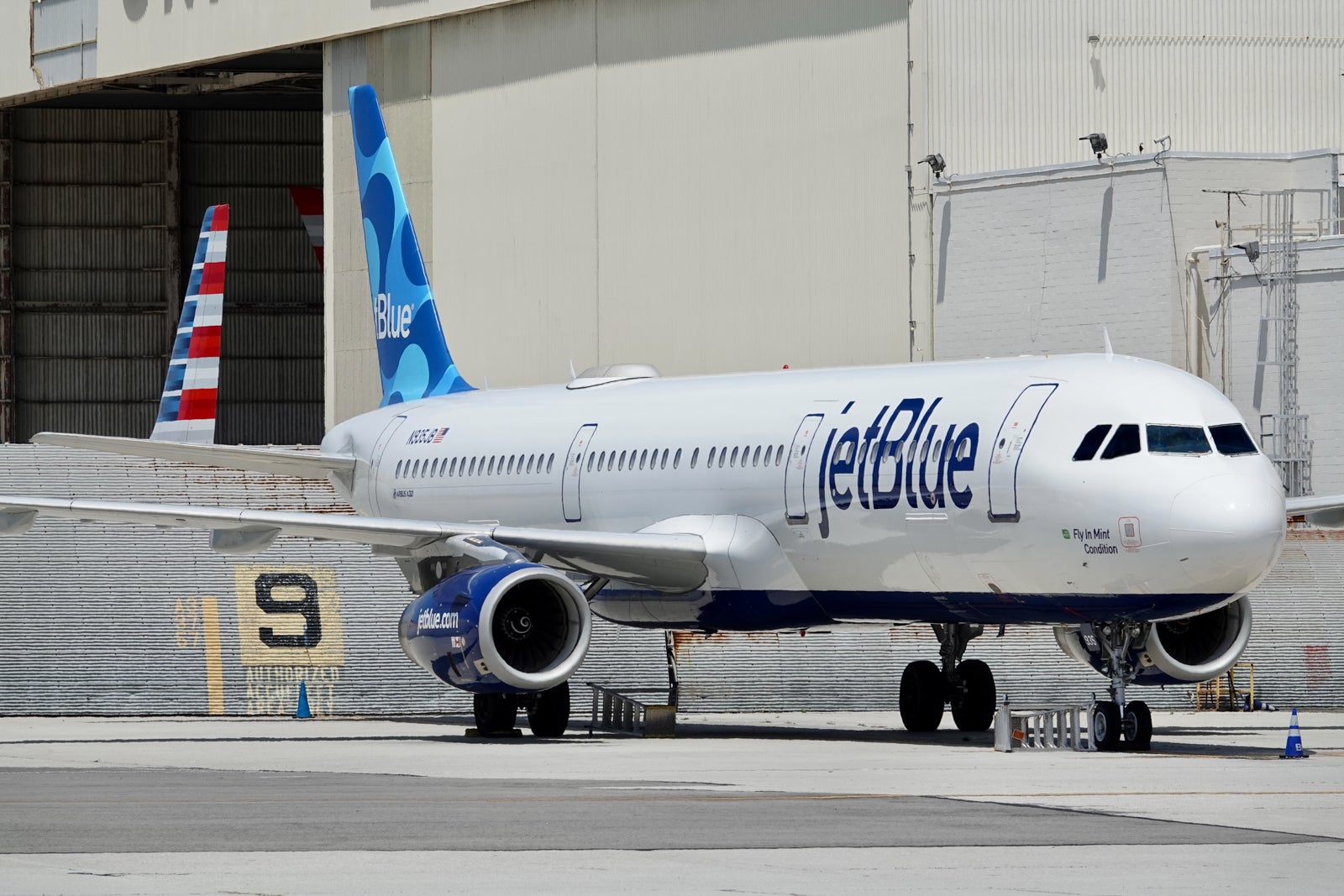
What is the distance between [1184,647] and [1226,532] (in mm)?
3197

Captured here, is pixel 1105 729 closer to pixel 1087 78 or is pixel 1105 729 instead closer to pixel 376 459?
pixel 376 459

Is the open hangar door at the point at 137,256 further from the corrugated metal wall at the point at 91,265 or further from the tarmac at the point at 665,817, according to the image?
the tarmac at the point at 665,817

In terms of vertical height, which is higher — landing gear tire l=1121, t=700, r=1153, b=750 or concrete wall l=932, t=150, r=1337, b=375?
concrete wall l=932, t=150, r=1337, b=375

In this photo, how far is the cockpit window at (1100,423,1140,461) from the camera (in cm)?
2006

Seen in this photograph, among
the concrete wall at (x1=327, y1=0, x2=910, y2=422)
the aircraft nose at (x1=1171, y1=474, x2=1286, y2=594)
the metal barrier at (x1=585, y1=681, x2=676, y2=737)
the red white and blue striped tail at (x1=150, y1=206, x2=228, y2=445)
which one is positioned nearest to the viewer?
the aircraft nose at (x1=1171, y1=474, x2=1286, y2=594)

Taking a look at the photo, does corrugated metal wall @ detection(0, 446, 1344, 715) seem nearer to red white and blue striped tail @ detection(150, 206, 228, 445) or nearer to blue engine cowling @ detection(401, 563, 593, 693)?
blue engine cowling @ detection(401, 563, 593, 693)

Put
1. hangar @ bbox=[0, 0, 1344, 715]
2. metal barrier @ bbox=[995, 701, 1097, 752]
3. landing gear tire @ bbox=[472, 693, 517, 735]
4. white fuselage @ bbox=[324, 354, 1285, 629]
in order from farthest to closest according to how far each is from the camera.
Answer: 1. hangar @ bbox=[0, 0, 1344, 715]
2. landing gear tire @ bbox=[472, 693, 517, 735]
3. metal barrier @ bbox=[995, 701, 1097, 752]
4. white fuselage @ bbox=[324, 354, 1285, 629]

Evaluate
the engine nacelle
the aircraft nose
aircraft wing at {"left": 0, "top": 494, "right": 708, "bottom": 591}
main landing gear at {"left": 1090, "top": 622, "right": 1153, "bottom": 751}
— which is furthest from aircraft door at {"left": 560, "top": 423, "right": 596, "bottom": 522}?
the aircraft nose

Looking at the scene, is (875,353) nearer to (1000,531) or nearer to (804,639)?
(804,639)

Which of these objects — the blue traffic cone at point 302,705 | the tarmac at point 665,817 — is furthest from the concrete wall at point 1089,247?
the tarmac at point 665,817

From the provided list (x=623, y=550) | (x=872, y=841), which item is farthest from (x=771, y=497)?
(x=872, y=841)

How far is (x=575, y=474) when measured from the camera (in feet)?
86.4

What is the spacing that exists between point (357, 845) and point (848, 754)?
27.6 ft

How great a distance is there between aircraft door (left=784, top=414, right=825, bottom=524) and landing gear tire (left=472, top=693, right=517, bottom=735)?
3609 mm
